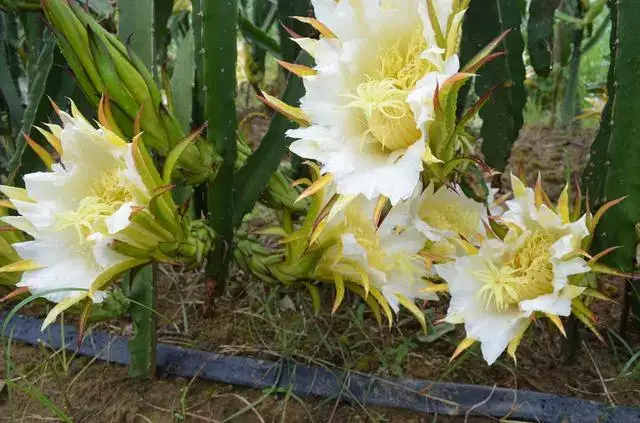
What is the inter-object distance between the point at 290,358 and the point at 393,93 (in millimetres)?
533

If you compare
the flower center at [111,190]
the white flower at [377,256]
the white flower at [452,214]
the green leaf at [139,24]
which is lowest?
the white flower at [377,256]

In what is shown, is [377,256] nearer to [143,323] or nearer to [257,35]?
[143,323]

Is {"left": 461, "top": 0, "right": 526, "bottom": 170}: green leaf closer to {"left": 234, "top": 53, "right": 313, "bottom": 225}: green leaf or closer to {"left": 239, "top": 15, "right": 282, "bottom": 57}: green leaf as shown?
{"left": 234, "top": 53, "right": 313, "bottom": 225}: green leaf

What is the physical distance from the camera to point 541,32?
38.2 inches

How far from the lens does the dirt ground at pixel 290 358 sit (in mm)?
838

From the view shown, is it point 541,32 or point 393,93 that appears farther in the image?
point 541,32

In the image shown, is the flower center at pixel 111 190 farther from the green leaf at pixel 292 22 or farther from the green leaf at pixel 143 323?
the green leaf at pixel 292 22

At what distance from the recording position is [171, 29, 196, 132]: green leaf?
0.76 meters

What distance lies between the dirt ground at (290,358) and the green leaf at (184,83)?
365mm

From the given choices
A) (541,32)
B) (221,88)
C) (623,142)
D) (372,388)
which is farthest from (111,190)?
(541,32)

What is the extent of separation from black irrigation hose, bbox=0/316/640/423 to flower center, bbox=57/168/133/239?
387 mm

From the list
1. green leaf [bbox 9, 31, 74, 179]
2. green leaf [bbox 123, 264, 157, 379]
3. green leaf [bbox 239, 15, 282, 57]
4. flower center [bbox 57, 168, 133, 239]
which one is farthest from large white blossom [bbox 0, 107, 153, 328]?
green leaf [bbox 239, 15, 282, 57]

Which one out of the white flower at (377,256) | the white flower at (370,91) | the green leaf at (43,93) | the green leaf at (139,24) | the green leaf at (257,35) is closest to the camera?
the white flower at (370,91)

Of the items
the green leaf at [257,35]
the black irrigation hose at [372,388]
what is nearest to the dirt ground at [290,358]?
the black irrigation hose at [372,388]
